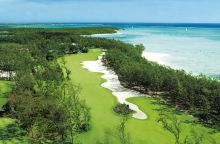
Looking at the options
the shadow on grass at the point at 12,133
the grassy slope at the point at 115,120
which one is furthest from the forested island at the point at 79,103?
the grassy slope at the point at 115,120

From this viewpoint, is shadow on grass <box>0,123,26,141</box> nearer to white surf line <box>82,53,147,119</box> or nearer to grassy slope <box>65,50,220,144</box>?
grassy slope <box>65,50,220,144</box>

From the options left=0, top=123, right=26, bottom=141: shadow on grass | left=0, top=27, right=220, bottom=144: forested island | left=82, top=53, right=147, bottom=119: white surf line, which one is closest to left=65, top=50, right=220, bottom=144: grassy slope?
left=0, top=27, right=220, bottom=144: forested island

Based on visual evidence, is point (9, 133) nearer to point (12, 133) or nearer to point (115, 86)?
point (12, 133)

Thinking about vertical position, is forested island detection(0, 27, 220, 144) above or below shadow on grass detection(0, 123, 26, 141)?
above

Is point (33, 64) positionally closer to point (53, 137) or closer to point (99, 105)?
point (99, 105)

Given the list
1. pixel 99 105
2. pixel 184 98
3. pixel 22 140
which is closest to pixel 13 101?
pixel 22 140

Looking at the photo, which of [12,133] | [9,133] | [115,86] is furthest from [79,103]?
[115,86]

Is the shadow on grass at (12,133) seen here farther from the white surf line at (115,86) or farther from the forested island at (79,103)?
the white surf line at (115,86)
